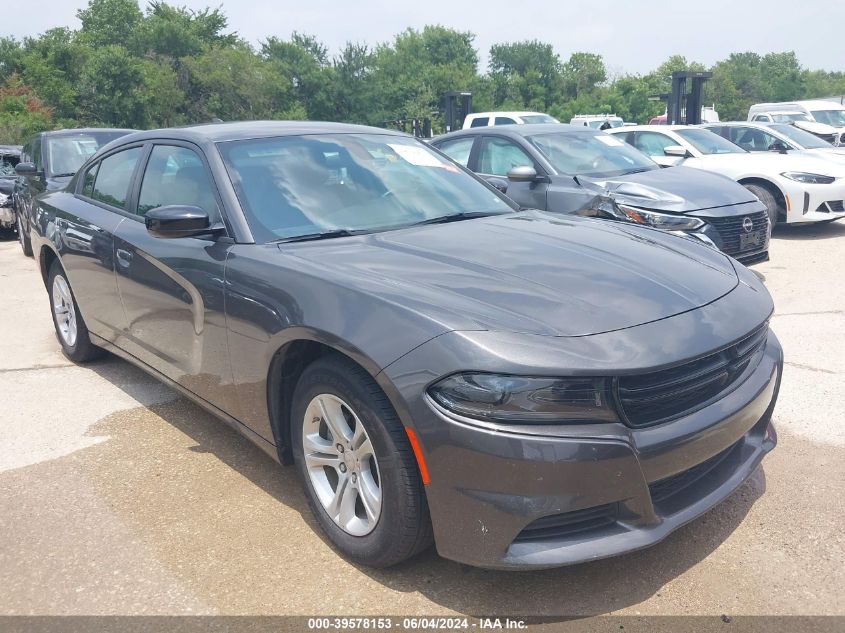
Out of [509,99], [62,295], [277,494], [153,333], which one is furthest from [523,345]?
[509,99]

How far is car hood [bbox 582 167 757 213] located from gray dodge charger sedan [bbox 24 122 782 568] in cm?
343

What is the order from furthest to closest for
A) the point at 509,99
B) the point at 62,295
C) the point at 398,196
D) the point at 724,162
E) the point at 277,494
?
the point at 509,99
the point at 724,162
the point at 62,295
the point at 398,196
the point at 277,494

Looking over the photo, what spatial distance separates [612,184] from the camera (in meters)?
7.40

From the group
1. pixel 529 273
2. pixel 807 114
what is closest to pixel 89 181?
pixel 529 273

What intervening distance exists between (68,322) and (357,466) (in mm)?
3433

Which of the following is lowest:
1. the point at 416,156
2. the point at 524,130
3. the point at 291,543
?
the point at 291,543

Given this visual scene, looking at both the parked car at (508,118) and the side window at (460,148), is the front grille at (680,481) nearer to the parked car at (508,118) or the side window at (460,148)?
the side window at (460,148)

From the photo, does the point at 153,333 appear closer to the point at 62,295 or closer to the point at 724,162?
the point at 62,295

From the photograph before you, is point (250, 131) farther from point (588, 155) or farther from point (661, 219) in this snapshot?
point (588, 155)

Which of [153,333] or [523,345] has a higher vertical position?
[523,345]

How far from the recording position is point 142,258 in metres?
3.92

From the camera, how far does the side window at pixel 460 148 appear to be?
8.55 meters

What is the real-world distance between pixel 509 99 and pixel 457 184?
75080 millimetres

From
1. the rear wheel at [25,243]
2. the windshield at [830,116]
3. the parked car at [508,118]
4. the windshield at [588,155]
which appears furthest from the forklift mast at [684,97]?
the rear wheel at [25,243]
